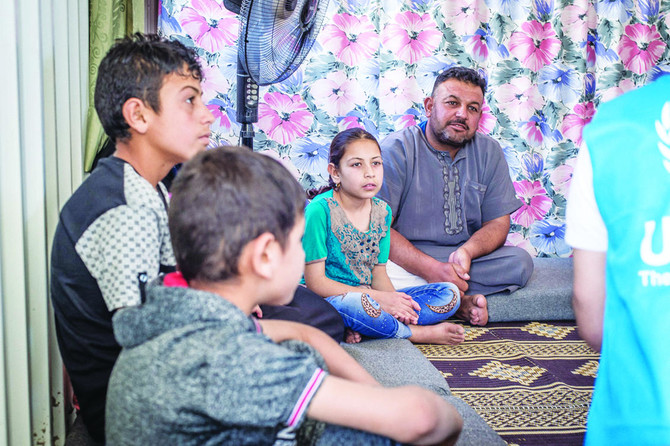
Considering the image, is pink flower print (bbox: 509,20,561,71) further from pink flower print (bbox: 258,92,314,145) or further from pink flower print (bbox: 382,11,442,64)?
pink flower print (bbox: 258,92,314,145)

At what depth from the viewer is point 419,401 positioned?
2.98ft

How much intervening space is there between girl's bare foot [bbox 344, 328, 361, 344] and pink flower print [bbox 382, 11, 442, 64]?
182cm

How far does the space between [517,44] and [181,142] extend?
9.19ft

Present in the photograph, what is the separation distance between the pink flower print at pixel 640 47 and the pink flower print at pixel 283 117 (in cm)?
218

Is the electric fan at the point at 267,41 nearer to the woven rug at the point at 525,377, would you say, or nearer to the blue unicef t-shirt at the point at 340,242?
the blue unicef t-shirt at the point at 340,242

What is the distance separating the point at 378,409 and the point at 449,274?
1955 mm

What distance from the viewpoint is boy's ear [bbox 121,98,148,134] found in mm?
1364

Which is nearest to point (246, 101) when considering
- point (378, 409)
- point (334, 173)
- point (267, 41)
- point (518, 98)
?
point (267, 41)

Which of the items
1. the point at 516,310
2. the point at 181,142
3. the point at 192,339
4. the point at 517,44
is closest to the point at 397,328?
the point at 516,310

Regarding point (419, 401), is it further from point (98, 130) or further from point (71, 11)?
point (71, 11)

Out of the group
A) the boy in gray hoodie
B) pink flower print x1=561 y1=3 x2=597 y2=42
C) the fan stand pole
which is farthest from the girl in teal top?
pink flower print x1=561 y1=3 x2=597 y2=42

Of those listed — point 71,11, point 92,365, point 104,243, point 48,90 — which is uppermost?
point 71,11

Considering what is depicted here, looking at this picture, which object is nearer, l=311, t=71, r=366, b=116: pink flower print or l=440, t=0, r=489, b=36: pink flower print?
l=311, t=71, r=366, b=116: pink flower print

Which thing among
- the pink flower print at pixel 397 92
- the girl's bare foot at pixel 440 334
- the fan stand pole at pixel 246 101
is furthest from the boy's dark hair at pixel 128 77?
the pink flower print at pixel 397 92
